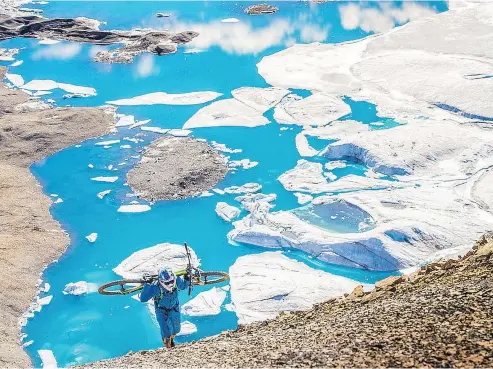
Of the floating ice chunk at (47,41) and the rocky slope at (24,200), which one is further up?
the floating ice chunk at (47,41)

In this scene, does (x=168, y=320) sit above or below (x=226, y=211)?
above

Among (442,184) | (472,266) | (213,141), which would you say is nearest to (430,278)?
(472,266)

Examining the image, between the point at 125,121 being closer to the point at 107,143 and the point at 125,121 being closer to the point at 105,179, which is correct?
the point at 107,143

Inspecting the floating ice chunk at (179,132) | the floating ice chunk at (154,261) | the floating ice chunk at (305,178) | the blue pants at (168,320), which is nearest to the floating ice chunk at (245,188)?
the floating ice chunk at (305,178)

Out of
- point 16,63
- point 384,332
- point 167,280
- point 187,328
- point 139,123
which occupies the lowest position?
point 187,328

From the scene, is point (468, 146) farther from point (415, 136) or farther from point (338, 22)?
point (338, 22)

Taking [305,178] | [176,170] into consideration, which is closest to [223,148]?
[176,170]

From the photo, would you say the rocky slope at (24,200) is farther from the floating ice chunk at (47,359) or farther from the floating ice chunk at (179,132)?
the floating ice chunk at (179,132)
